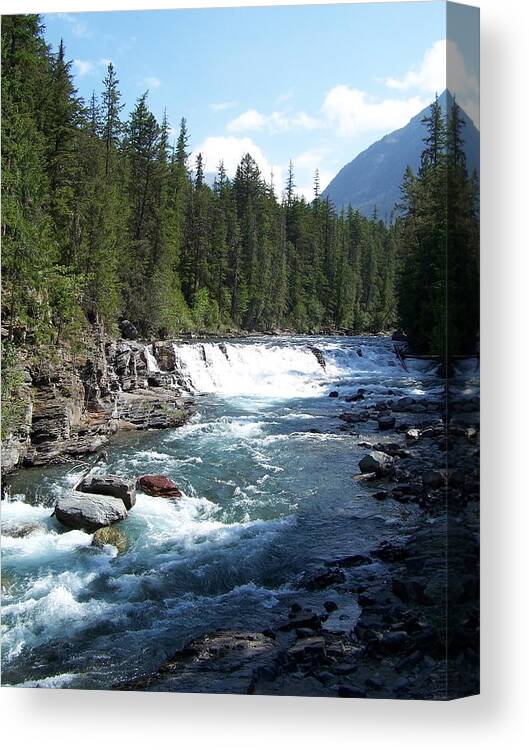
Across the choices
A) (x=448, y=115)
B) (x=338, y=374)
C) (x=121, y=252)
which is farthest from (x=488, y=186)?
(x=121, y=252)

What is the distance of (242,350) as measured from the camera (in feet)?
16.1

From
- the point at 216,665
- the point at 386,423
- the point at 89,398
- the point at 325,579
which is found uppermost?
the point at 89,398

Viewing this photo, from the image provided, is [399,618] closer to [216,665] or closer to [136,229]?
[216,665]

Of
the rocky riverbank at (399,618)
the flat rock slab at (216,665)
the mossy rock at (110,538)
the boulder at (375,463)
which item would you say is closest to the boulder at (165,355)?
the mossy rock at (110,538)

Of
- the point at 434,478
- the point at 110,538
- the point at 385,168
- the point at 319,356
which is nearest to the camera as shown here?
the point at 434,478

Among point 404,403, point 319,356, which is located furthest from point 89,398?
point 404,403

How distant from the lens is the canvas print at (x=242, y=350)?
404 cm

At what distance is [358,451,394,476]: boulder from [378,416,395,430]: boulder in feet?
0.50

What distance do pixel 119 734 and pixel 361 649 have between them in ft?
4.85

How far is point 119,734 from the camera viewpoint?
13.9 feet

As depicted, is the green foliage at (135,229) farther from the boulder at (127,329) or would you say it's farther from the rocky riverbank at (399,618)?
the rocky riverbank at (399,618)

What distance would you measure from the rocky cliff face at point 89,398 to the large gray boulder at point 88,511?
295 mm

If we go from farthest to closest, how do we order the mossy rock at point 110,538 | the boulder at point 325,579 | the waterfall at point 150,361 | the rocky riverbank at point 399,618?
1. the waterfall at point 150,361
2. the mossy rock at point 110,538
3. the boulder at point 325,579
4. the rocky riverbank at point 399,618

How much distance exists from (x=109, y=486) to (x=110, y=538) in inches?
12.5
